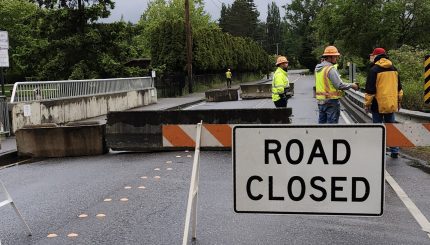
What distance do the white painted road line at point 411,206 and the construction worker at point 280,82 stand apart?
4996 mm

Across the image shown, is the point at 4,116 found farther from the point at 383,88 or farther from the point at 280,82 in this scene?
the point at 383,88

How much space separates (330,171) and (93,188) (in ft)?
16.8

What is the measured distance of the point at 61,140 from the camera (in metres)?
12.1

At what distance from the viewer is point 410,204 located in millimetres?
6762

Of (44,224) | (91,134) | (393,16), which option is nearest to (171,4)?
(393,16)

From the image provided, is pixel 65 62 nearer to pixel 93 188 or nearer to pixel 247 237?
pixel 93 188

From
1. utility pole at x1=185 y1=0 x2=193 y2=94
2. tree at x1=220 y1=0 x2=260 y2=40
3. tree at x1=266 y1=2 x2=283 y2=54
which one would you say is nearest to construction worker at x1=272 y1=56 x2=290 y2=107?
utility pole at x1=185 y1=0 x2=193 y2=94

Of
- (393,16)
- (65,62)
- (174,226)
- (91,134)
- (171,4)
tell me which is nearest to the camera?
(174,226)

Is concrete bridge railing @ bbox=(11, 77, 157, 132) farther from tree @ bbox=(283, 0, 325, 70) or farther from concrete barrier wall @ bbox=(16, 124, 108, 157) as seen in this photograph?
tree @ bbox=(283, 0, 325, 70)

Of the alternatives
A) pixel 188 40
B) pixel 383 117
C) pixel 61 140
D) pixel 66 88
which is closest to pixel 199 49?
pixel 188 40

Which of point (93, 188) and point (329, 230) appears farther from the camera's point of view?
point (93, 188)

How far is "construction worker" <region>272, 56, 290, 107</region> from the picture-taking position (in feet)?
42.4

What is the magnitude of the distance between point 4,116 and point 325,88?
32.7 ft

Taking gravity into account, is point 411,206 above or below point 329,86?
below
